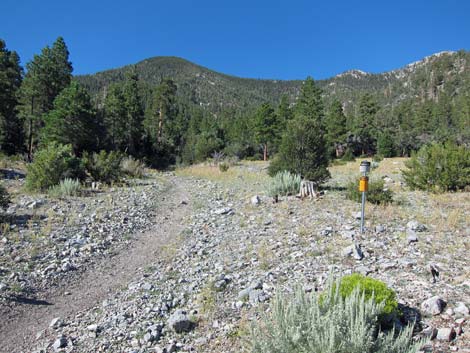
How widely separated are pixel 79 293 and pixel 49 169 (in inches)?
358

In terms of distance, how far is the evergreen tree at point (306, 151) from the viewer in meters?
12.3

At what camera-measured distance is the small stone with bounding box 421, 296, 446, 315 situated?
3.56m

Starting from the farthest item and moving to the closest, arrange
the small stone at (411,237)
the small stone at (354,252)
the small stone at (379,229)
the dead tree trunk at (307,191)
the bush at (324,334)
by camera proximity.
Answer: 1. the dead tree trunk at (307,191)
2. the small stone at (379,229)
3. the small stone at (411,237)
4. the small stone at (354,252)
5. the bush at (324,334)

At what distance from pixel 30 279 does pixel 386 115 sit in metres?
58.5

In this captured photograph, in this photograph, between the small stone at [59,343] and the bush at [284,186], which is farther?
the bush at [284,186]

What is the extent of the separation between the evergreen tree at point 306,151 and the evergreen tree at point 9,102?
17564mm

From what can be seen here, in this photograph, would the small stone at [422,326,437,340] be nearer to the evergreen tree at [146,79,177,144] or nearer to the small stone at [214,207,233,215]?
the small stone at [214,207,233,215]

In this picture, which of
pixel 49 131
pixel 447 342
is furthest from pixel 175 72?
pixel 447 342

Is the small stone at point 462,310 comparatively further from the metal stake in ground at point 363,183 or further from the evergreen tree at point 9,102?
the evergreen tree at point 9,102

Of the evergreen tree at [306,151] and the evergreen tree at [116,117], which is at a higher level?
the evergreen tree at [116,117]

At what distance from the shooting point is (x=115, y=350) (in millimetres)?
3602

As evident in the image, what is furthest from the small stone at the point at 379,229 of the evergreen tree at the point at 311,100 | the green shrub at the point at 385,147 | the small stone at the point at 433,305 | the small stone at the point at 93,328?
the evergreen tree at the point at 311,100

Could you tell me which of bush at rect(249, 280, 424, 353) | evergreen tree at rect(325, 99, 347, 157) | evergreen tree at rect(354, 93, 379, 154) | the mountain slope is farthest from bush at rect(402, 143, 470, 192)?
the mountain slope

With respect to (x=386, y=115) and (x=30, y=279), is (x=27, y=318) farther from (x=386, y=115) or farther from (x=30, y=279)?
(x=386, y=115)
